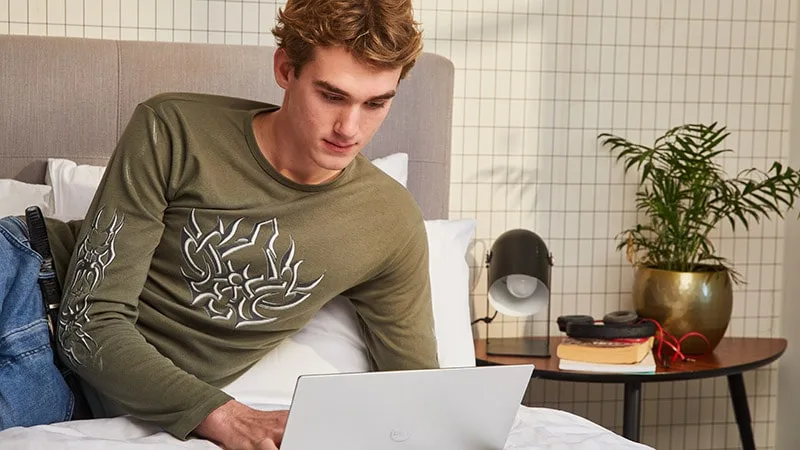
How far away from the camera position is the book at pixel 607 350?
2.39m

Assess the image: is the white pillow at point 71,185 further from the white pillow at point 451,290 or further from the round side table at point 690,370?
the round side table at point 690,370

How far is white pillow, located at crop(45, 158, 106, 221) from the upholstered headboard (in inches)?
4.2

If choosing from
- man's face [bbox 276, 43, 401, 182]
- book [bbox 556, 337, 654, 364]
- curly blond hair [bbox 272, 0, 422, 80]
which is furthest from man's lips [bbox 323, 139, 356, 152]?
book [bbox 556, 337, 654, 364]

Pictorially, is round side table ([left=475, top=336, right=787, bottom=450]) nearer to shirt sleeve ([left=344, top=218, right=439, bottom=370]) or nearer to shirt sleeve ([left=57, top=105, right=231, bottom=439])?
shirt sleeve ([left=344, top=218, right=439, bottom=370])

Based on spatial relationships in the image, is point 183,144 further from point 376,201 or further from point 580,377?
point 580,377

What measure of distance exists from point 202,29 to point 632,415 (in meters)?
1.34

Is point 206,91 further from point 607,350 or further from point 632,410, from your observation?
point 632,410

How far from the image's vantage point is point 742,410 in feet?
8.77

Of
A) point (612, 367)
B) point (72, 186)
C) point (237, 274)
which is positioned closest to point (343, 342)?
point (237, 274)

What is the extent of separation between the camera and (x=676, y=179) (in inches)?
108

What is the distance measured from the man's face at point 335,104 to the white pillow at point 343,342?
336mm

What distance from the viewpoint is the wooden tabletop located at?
236 centimetres

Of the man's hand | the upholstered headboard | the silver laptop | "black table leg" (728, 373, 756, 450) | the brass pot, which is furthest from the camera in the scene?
"black table leg" (728, 373, 756, 450)

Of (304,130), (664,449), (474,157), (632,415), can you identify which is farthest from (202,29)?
(664,449)
